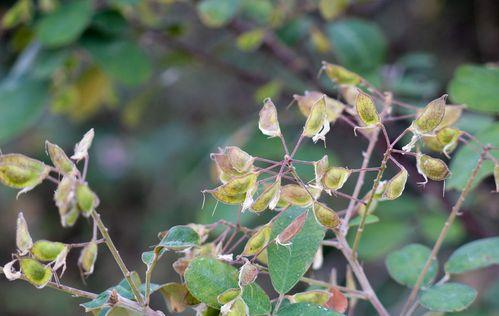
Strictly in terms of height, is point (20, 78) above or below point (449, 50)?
above

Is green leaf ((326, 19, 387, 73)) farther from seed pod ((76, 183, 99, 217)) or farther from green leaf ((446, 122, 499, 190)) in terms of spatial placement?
seed pod ((76, 183, 99, 217))

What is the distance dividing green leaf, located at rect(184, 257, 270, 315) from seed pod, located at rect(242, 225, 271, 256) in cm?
2

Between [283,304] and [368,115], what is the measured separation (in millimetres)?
193

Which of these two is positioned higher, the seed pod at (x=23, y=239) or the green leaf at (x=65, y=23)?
the seed pod at (x=23, y=239)

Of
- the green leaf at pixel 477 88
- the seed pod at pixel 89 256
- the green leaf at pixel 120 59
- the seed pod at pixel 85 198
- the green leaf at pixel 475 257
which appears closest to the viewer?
the seed pod at pixel 85 198

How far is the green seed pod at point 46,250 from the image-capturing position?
1.84ft

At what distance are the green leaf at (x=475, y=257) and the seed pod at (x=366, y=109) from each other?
26cm

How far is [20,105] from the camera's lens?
57.8 inches

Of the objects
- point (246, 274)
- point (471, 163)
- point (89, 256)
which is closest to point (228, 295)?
point (246, 274)

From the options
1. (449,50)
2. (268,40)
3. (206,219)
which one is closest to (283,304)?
(206,219)

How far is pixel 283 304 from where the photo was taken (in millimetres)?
613

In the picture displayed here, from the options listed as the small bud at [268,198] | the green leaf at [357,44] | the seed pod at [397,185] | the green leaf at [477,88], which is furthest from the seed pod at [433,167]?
the green leaf at [357,44]

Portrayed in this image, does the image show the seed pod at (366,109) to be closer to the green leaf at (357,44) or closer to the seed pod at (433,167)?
the seed pod at (433,167)

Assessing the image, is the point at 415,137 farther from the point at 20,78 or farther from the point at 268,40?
the point at 20,78
